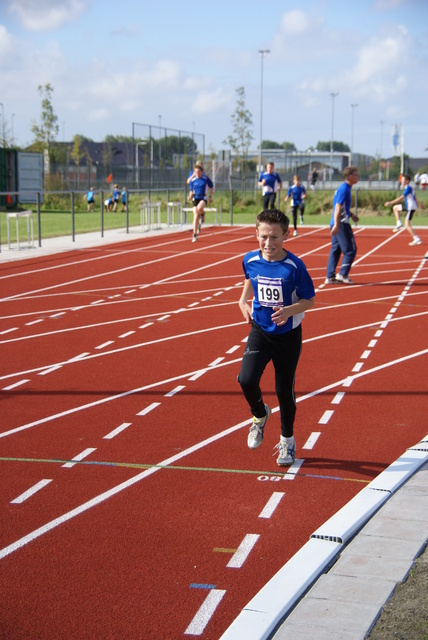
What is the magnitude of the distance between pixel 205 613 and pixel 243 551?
0.72 m

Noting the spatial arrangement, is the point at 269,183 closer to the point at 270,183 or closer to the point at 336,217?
the point at 270,183

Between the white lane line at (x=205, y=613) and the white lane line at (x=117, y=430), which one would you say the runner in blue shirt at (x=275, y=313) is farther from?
the white lane line at (x=205, y=613)

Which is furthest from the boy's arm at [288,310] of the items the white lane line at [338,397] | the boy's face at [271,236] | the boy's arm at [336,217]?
the boy's arm at [336,217]

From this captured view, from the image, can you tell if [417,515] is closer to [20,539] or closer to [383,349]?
[20,539]

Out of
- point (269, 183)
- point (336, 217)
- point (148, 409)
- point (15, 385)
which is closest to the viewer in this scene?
point (148, 409)

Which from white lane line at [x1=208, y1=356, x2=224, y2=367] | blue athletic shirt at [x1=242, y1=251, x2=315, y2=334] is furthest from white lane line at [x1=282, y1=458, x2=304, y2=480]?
white lane line at [x1=208, y1=356, x2=224, y2=367]

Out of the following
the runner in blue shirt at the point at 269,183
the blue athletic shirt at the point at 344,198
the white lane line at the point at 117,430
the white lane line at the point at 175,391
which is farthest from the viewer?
the runner in blue shirt at the point at 269,183

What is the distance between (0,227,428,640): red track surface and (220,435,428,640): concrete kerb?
0.45 feet

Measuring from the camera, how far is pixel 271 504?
513cm

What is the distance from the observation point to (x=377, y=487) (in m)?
5.20

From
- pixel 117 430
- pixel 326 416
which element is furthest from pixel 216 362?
pixel 117 430

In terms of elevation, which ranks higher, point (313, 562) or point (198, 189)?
point (198, 189)

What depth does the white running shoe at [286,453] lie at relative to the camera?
230 inches

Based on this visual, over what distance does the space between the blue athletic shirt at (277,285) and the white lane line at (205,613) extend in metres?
2.14
